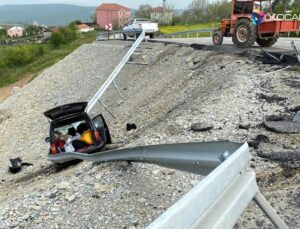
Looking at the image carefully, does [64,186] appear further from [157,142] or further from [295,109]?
[295,109]

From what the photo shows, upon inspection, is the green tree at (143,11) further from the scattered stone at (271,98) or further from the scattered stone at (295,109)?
the scattered stone at (295,109)

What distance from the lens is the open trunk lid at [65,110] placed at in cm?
1185

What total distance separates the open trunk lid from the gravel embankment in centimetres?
140

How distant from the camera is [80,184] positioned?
6582 millimetres

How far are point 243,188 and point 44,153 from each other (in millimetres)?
12654

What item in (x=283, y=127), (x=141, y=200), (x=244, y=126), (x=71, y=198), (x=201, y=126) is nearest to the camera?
(x=141, y=200)

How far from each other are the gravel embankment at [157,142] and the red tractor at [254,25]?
1.67 m

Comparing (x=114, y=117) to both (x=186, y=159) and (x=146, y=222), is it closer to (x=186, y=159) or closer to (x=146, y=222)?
(x=146, y=222)

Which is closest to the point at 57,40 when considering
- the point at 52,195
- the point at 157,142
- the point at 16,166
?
the point at 16,166

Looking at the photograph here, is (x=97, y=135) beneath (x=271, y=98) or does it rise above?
beneath

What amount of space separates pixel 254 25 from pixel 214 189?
1752 centimetres

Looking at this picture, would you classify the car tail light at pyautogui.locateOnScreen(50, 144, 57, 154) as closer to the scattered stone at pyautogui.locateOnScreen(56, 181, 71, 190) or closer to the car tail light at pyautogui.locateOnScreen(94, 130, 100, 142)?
the car tail light at pyautogui.locateOnScreen(94, 130, 100, 142)

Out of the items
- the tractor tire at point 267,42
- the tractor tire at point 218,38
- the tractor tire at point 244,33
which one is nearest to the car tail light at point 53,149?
the tractor tire at point 244,33

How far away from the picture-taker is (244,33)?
19.6 meters
